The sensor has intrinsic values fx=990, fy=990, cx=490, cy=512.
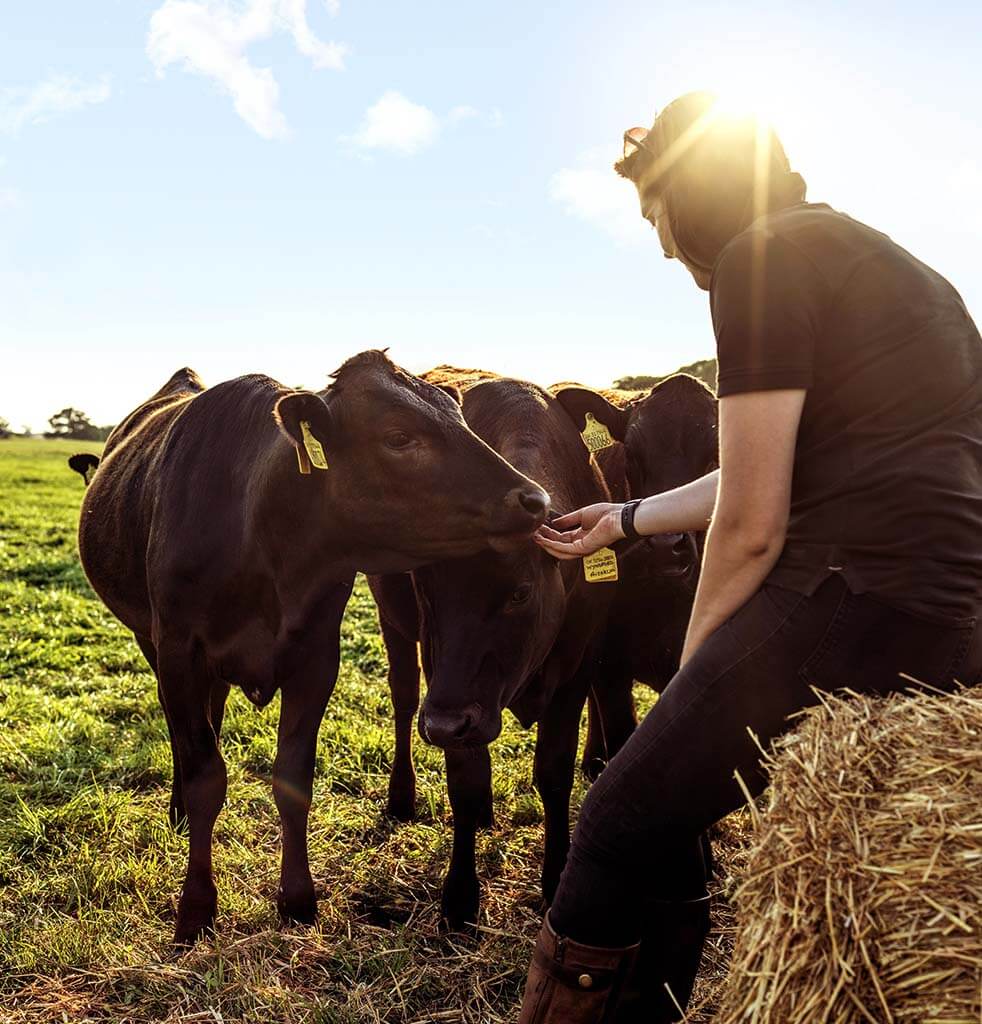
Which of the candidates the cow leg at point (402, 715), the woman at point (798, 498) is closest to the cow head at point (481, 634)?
the woman at point (798, 498)

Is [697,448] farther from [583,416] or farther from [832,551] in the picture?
[832,551]

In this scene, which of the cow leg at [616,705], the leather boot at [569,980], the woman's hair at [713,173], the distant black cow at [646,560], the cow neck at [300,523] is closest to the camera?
the woman's hair at [713,173]

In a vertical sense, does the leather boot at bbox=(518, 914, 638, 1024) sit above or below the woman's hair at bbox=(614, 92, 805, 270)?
below

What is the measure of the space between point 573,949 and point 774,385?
57.6 inches

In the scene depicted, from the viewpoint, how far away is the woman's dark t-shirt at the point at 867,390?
212 cm

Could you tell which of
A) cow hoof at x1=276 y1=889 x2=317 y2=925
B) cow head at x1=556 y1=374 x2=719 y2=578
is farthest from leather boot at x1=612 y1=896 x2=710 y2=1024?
cow head at x1=556 y1=374 x2=719 y2=578

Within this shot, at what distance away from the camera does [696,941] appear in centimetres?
292

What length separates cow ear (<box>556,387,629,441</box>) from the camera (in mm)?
5098

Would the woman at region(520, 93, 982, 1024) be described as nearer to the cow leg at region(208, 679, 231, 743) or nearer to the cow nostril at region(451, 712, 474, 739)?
the cow nostril at region(451, 712, 474, 739)

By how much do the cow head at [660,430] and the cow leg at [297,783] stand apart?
5.51ft

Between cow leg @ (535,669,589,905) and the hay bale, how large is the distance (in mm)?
2302

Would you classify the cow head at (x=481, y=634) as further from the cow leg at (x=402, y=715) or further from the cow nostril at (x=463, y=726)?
the cow leg at (x=402, y=715)

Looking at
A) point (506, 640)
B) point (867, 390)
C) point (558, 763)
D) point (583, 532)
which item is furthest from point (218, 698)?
point (867, 390)

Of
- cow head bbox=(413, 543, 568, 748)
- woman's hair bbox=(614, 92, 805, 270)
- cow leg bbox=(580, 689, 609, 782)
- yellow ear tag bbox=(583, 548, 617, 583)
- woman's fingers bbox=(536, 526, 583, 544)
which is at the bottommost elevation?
cow leg bbox=(580, 689, 609, 782)
